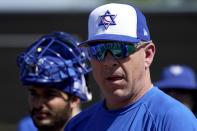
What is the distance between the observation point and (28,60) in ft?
14.8

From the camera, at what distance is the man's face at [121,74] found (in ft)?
10.2

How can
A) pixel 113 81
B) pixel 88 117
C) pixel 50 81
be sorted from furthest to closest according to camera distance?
1. pixel 50 81
2. pixel 88 117
3. pixel 113 81

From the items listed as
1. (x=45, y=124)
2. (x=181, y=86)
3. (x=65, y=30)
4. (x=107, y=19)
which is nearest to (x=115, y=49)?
(x=107, y=19)

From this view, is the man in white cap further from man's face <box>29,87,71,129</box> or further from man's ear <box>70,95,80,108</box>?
man's ear <box>70,95,80,108</box>

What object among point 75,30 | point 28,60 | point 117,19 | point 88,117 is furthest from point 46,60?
point 75,30

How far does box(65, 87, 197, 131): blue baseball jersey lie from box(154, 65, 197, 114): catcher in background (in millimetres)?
2626

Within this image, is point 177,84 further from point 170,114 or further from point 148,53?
point 170,114

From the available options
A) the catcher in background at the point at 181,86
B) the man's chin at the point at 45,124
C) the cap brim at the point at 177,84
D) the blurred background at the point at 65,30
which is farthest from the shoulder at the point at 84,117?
the blurred background at the point at 65,30

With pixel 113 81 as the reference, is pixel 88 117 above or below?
below

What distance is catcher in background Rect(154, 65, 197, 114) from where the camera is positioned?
601cm

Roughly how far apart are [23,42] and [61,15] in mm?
1203

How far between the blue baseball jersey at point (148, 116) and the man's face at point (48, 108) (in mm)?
936

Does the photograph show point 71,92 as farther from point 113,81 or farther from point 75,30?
point 75,30

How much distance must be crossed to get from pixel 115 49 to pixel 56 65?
1413 millimetres
